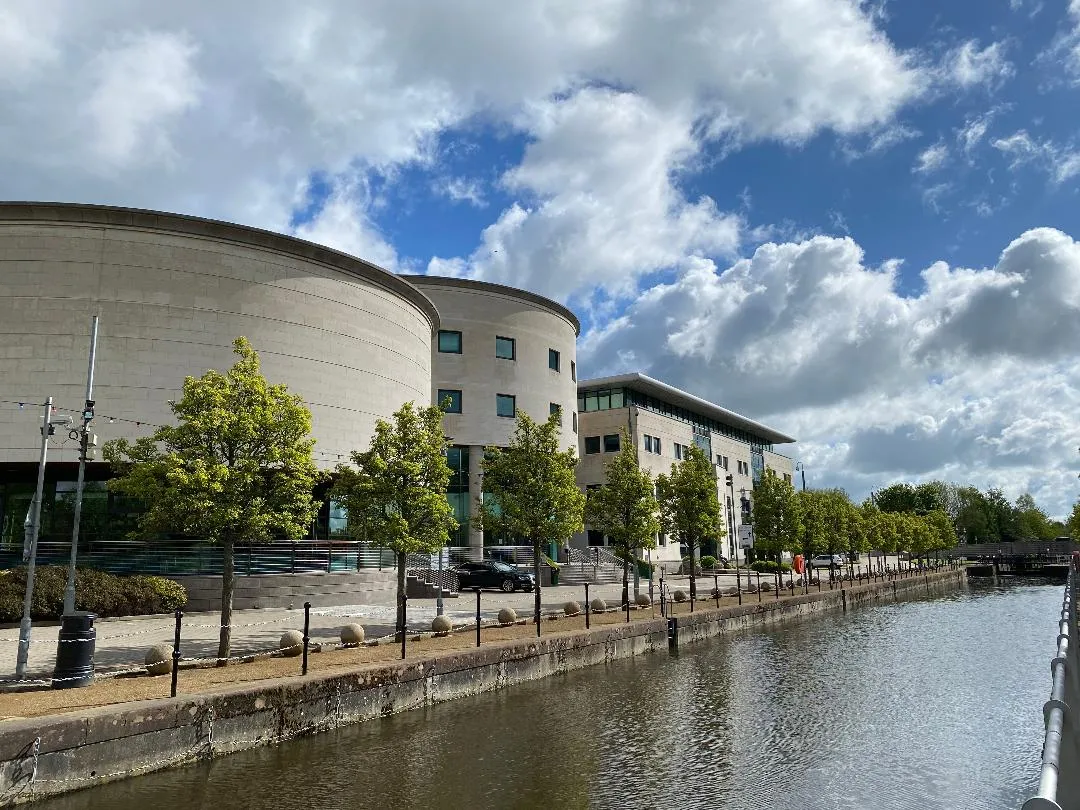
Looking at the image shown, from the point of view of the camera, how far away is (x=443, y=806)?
354 inches

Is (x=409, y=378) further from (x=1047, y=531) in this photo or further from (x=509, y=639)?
(x=1047, y=531)

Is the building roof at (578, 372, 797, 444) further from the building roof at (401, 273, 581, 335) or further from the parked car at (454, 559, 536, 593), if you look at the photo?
the parked car at (454, 559, 536, 593)

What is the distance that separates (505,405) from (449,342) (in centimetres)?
574

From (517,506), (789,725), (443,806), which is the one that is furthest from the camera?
(517,506)

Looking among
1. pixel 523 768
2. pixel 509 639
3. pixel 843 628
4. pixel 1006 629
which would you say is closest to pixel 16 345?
pixel 509 639

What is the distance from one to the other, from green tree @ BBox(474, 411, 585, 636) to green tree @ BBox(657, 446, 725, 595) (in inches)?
389

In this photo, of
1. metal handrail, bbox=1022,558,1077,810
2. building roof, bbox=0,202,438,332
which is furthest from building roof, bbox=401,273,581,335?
metal handrail, bbox=1022,558,1077,810

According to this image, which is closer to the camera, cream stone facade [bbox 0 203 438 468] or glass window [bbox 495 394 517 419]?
cream stone facade [bbox 0 203 438 468]

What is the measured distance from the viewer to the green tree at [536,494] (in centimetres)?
2609

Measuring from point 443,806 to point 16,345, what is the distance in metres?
27.6

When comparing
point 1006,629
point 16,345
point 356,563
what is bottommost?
point 1006,629

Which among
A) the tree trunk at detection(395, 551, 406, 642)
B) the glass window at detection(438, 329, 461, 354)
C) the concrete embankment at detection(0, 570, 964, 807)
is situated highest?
the glass window at detection(438, 329, 461, 354)

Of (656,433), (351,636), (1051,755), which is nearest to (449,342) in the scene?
(656,433)

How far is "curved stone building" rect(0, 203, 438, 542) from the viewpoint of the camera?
1131 inches
